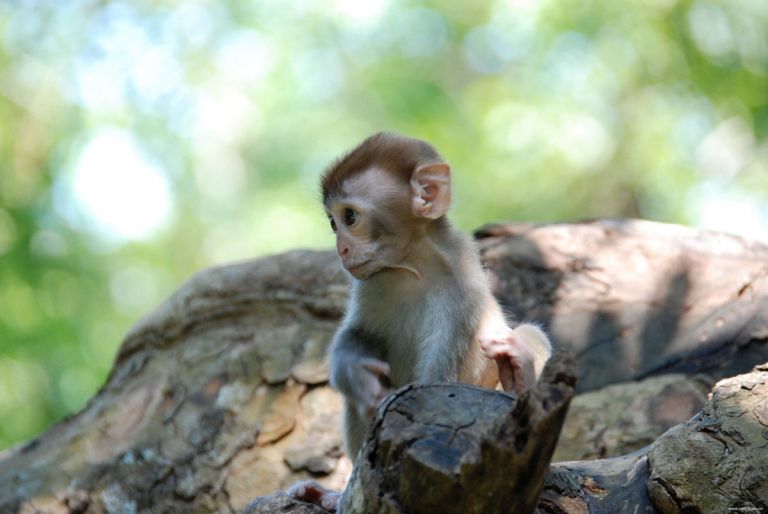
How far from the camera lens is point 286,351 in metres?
6.57

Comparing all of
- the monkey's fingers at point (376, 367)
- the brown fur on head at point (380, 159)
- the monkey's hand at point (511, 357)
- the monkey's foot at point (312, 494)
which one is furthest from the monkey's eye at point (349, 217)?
the monkey's foot at point (312, 494)

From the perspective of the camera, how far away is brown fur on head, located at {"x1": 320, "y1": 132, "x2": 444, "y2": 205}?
488 centimetres

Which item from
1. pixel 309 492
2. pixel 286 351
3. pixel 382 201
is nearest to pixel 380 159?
pixel 382 201

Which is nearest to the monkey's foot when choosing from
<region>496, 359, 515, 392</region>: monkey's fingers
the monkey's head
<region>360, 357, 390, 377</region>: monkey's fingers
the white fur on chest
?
<region>360, 357, 390, 377</region>: monkey's fingers

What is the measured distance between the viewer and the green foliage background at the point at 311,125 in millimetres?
12016

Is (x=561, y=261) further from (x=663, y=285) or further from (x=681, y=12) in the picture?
(x=681, y=12)

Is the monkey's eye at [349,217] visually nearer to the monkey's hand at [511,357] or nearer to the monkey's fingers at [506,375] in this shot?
the monkey's hand at [511,357]

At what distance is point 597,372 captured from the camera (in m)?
6.33

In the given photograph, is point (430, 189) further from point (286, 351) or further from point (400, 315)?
point (286, 351)

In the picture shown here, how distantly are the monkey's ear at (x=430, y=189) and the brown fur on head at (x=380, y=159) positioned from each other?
56mm

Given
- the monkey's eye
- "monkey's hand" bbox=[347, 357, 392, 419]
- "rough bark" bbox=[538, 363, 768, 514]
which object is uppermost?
the monkey's eye

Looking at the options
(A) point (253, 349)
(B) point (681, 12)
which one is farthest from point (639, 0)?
(A) point (253, 349)

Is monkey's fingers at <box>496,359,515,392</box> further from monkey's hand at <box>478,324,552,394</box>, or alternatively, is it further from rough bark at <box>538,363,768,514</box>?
rough bark at <box>538,363,768,514</box>

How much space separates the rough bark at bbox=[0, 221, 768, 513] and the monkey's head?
5.98ft
